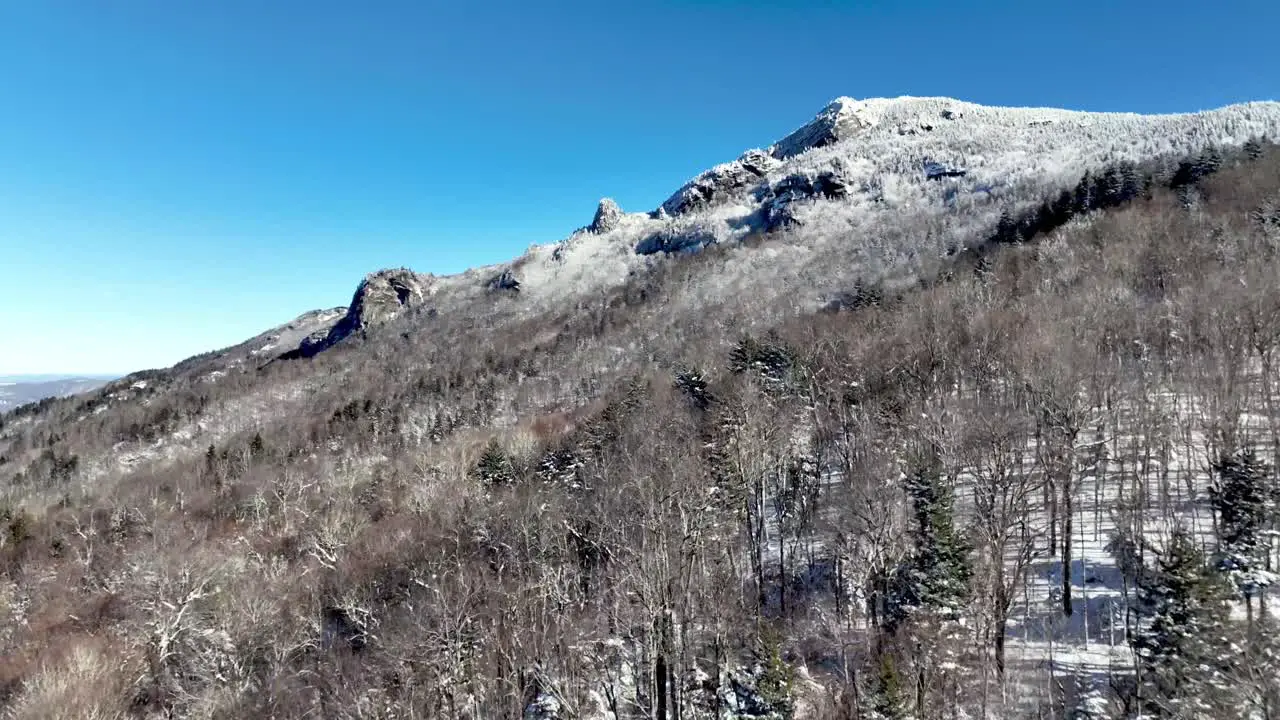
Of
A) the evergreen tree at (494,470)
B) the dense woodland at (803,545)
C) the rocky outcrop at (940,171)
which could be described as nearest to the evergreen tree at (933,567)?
the dense woodland at (803,545)

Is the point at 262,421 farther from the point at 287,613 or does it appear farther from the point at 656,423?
the point at 656,423

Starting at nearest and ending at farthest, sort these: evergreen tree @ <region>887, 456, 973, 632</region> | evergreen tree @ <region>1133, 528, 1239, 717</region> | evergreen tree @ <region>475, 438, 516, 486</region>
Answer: evergreen tree @ <region>1133, 528, 1239, 717</region> < evergreen tree @ <region>887, 456, 973, 632</region> < evergreen tree @ <region>475, 438, 516, 486</region>

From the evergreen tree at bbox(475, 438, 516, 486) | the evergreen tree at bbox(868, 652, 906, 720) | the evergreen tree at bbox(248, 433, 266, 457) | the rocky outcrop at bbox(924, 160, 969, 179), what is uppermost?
the rocky outcrop at bbox(924, 160, 969, 179)

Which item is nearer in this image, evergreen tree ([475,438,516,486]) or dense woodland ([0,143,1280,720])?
dense woodland ([0,143,1280,720])

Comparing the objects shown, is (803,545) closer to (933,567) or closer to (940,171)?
(933,567)

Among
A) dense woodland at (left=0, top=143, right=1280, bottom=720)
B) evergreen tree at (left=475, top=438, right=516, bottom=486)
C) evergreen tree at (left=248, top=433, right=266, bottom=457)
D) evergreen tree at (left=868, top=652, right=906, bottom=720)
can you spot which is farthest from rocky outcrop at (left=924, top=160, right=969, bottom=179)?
evergreen tree at (left=868, top=652, right=906, bottom=720)

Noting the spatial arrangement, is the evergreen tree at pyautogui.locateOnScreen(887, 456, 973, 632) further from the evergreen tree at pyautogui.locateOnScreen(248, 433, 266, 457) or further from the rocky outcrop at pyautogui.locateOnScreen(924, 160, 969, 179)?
the rocky outcrop at pyautogui.locateOnScreen(924, 160, 969, 179)

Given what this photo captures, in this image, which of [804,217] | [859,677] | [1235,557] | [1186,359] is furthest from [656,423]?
[804,217]
